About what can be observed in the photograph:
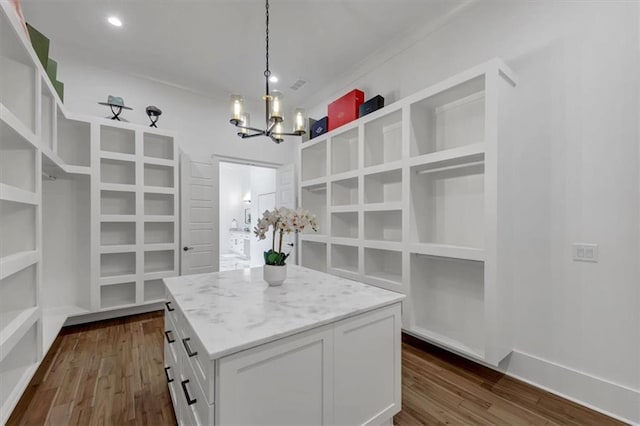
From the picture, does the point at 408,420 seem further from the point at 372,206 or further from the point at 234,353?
the point at 372,206

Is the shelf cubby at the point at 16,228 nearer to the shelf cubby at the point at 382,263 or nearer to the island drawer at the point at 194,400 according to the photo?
the island drawer at the point at 194,400

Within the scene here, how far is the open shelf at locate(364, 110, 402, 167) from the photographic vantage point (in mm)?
3082

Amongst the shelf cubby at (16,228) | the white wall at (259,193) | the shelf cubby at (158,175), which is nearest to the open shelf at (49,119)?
the shelf cubby at (16,228)

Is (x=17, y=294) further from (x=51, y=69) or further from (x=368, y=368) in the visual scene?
(x=368, y=368)

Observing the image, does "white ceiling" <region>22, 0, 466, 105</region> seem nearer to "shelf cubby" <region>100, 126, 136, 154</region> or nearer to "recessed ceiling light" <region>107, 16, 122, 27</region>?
"recessed ceiling light" <region>107, 16, 122, 27</region>

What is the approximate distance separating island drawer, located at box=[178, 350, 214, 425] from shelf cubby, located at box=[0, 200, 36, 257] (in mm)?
1377

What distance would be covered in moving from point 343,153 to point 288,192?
4.38 ft

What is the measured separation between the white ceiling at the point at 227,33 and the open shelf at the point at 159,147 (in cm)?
87

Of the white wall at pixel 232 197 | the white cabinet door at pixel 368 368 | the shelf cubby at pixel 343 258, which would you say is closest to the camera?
the white cabinet door at pixel 368 368

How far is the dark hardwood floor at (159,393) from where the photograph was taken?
1.74m

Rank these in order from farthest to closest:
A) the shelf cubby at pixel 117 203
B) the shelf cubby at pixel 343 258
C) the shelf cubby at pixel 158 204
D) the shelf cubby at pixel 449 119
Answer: the shelf cubby at pixel 158 204, the shelf cubby at pixel 343 258, the shelf cubby at pixel 117 203, the shelf cubby at pixel 449 119

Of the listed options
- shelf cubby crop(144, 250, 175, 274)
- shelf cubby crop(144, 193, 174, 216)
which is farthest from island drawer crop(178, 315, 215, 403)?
shelf cubby crop(144, 193, 174, 216)

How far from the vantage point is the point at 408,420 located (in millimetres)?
1724

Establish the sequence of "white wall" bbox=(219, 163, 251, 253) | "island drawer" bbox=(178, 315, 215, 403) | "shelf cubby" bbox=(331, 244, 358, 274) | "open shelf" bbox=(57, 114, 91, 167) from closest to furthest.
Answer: "island drawer" bbox=(178, 315, 215, 403) < "open shelf" bbox=(57, 114, 91, 167) < "shelf cubby" bbox=(331, 244, 358, 274) < "white wall" bbox=(219, 163, 251, 253)
